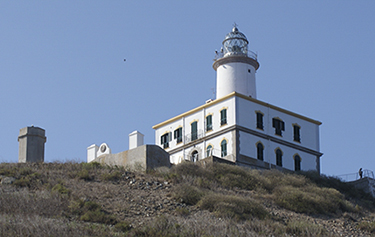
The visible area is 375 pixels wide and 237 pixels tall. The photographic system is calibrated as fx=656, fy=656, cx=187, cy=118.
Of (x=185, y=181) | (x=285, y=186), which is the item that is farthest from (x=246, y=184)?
(x=185, y=181)

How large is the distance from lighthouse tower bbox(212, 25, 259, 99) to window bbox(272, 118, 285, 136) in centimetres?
310

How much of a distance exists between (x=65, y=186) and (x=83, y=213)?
3.57 m

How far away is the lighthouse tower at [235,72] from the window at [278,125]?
3096 mm

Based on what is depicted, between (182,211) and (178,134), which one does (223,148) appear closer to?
(178,134)

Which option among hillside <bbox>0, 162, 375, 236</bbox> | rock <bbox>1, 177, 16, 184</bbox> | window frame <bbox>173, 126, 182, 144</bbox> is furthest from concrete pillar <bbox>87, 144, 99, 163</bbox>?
rock <bbox>1, 177, 16, 184</bbox>

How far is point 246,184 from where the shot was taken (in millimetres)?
32656

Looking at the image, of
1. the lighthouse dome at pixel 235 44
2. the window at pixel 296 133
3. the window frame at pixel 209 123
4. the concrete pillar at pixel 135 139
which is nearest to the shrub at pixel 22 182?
the concrete pillar at pixel 135 139

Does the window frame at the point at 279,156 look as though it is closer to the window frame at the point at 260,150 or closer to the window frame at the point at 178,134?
the window frame at the point at 260,150

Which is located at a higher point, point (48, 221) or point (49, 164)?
point (49, 164)

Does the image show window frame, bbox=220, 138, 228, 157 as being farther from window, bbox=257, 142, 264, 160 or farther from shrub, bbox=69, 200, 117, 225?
shrub, bbox=69, 200, 117, 225

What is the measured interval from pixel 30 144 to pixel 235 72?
61.1ft

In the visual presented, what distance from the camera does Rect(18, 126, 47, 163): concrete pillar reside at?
3169 centimetres

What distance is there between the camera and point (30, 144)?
31.8m

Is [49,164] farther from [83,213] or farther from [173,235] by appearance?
[173,235]
